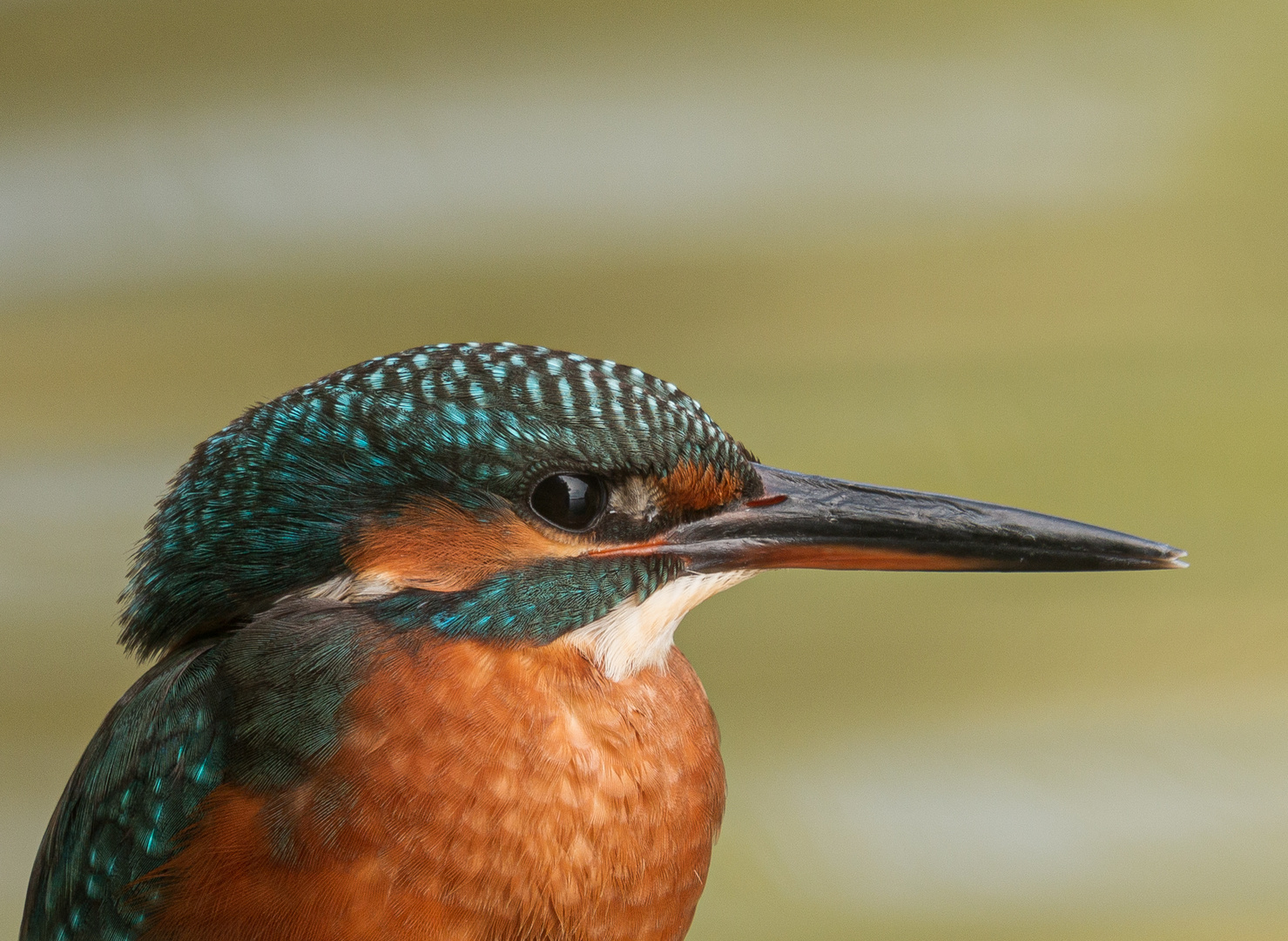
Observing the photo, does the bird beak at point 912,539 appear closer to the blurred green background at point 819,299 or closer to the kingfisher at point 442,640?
the kingfisher at point 442,640

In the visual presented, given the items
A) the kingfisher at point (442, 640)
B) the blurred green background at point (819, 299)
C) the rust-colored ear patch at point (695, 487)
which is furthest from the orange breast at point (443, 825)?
the blurred green background at point (819, 299)

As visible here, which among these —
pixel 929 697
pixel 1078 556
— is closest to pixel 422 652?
pixel 1078 556

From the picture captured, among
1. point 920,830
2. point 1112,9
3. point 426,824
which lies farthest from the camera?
point 920,830

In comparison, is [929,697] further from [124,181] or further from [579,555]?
[124,181]

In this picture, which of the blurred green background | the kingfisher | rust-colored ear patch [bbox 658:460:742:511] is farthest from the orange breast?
the blurred green background

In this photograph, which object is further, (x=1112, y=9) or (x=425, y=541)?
(x=1112, y=9)

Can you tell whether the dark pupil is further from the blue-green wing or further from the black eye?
the blue-green wing
